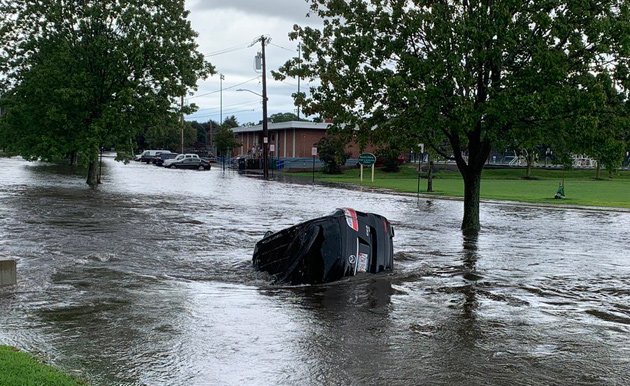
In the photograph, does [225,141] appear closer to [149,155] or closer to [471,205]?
[149,155]

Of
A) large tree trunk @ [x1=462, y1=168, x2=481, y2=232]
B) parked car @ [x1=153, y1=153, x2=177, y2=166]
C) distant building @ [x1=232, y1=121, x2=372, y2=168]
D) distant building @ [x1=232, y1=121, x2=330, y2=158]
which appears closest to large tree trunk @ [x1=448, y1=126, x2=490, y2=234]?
large tree trunk @ [x1=462, y1=168, x2=481, y2=232]

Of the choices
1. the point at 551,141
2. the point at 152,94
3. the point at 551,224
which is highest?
the point at 152,94

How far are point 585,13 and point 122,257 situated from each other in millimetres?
11674

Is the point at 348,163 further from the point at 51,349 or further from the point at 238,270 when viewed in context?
the point at 51,349

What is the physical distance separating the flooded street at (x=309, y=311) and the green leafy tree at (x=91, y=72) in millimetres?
14055

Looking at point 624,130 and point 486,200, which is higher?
point 624,130

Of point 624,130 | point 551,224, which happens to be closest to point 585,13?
point 624,130

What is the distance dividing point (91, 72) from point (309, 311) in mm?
26776

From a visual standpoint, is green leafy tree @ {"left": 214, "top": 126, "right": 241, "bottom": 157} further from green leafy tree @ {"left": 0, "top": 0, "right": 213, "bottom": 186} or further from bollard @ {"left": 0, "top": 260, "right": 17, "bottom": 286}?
bollard @ {"left": 0, "top": 260, "right": 17, "bottom": 286}

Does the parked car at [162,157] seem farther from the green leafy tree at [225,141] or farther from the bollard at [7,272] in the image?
the bollard at [7,272]

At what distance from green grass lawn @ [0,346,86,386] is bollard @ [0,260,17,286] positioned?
4.01m

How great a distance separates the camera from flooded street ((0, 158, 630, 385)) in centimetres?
615

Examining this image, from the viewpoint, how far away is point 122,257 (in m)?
12.6

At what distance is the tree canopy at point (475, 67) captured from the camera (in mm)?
15531
